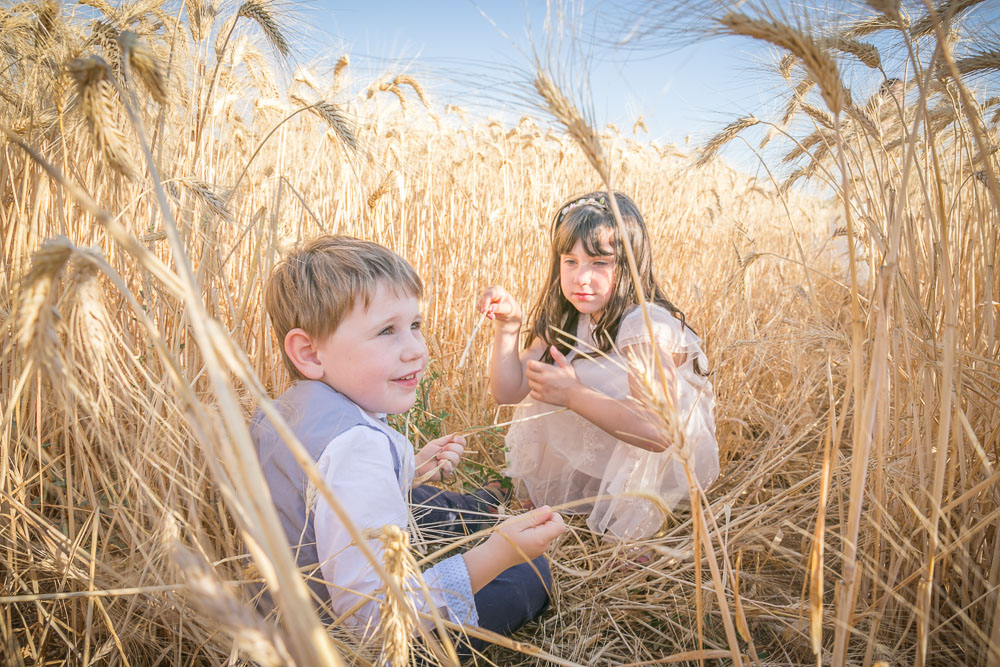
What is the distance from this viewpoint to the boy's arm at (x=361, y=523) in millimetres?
931

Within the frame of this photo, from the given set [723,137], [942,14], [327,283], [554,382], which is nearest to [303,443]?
[327,283]

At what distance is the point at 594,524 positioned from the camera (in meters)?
1.69

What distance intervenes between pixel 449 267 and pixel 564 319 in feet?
1.99

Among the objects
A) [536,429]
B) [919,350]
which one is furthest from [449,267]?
[919,350]

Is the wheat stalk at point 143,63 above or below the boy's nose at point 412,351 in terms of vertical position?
above

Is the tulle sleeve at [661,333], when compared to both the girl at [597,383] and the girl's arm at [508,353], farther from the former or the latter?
the girl's arm at [508,353]

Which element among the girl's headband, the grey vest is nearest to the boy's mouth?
the grey vest

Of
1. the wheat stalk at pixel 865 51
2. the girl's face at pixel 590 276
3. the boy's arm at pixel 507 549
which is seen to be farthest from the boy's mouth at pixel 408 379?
the wheat stalk at pixel 865 51

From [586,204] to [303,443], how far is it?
1.17m

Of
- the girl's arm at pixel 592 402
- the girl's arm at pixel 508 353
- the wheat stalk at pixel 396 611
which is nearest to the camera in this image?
the wheat stalk at pixel 396 611

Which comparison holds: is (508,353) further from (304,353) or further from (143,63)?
(143,63)

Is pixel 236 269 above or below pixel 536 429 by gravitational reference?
above

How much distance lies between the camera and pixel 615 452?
5.76 ft

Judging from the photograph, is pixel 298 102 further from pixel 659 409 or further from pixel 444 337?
pixel 659 409
